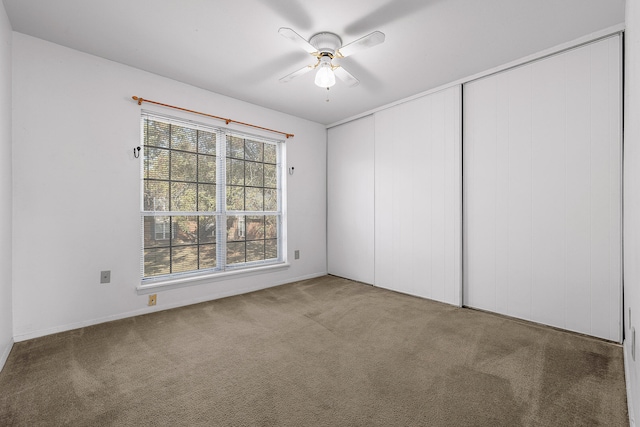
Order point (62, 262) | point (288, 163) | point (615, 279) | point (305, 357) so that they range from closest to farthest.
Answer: point (305, 357) < point (615, 279) < point (62, 262) < point (288, 163)

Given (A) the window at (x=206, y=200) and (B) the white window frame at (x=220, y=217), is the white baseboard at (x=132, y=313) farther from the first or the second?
(A) the window at (x=206, y=200)

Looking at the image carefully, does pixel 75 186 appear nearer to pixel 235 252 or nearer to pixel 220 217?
pixel 220 217

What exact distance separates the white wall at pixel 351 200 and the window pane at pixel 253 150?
49.9 inches

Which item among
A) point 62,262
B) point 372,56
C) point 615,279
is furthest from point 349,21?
point 62,262

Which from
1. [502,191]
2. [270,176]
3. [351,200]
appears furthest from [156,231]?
[502,191]

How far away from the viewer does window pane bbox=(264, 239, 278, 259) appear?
4.21 meters

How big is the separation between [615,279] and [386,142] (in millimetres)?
2699

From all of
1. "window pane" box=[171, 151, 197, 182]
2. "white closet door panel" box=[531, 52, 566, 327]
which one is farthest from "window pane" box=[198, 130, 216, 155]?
"white closet door panel" box=[531, 52, 566, 327]

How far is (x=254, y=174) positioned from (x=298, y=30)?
2106 mm

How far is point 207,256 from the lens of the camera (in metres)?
3.59

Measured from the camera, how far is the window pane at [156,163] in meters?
3.12

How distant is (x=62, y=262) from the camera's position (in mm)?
2562

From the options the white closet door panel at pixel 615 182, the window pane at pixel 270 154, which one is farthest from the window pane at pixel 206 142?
the white closet door panel at pixel 615 182

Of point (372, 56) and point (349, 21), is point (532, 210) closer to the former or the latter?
point (372, 56)
